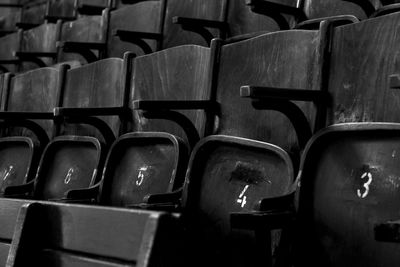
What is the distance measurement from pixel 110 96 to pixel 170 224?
0.90ft

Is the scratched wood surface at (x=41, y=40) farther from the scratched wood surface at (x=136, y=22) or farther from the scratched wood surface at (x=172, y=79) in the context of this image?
the scratched wood surface at (x=172, y=79)

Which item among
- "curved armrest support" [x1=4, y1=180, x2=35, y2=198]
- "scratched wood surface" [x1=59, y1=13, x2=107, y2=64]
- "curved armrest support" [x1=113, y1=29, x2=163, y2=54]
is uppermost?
"scratched wood surface" [x1=59, y1=13, x2=107, y2=64]

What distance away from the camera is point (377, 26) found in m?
0.30

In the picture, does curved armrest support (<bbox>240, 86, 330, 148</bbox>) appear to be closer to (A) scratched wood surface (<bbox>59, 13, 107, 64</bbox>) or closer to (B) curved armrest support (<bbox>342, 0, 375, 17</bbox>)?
(B) curved armrest support (<bbox>342, 0, 375, 17</bbox>)

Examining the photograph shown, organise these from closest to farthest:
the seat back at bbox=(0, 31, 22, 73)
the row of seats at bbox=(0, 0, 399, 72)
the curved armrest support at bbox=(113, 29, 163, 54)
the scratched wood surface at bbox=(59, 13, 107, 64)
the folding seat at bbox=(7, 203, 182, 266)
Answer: the folding seat at bbox=(7, 203, 182, 266)
the row of seats at bbox=(0, 0, 399, 72)
the curved armrest support at bbox=(113, 29, 163, 54)
the scratched wood surface at bbox=(59, 13, 107, 64)
the seat back at bbox=(0, 31, 22, 73)

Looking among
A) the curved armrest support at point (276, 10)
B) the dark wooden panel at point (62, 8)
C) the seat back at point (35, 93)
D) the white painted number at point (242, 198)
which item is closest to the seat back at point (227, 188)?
the white painted number at point (242, 198)

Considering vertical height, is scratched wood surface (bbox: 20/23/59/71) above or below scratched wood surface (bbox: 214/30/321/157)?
above

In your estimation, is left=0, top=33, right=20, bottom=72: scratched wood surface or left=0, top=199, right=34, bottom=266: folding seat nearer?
left=0, top=199, right=34, bottom=266: folding seat

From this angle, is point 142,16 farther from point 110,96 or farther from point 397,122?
point 397,122

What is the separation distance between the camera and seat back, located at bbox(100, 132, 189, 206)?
39cm

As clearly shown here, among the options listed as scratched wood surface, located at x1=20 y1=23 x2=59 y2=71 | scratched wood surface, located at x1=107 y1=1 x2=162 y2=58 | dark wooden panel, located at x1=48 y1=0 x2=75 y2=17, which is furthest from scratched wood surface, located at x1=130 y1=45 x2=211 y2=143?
dark wooden panel, located at x1=48 y1=0 x2=75 y2=17

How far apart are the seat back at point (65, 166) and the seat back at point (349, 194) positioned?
0.20 m

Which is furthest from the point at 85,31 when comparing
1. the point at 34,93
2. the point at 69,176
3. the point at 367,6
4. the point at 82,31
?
the point at 367,6

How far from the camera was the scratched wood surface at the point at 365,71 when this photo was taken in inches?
11.3
